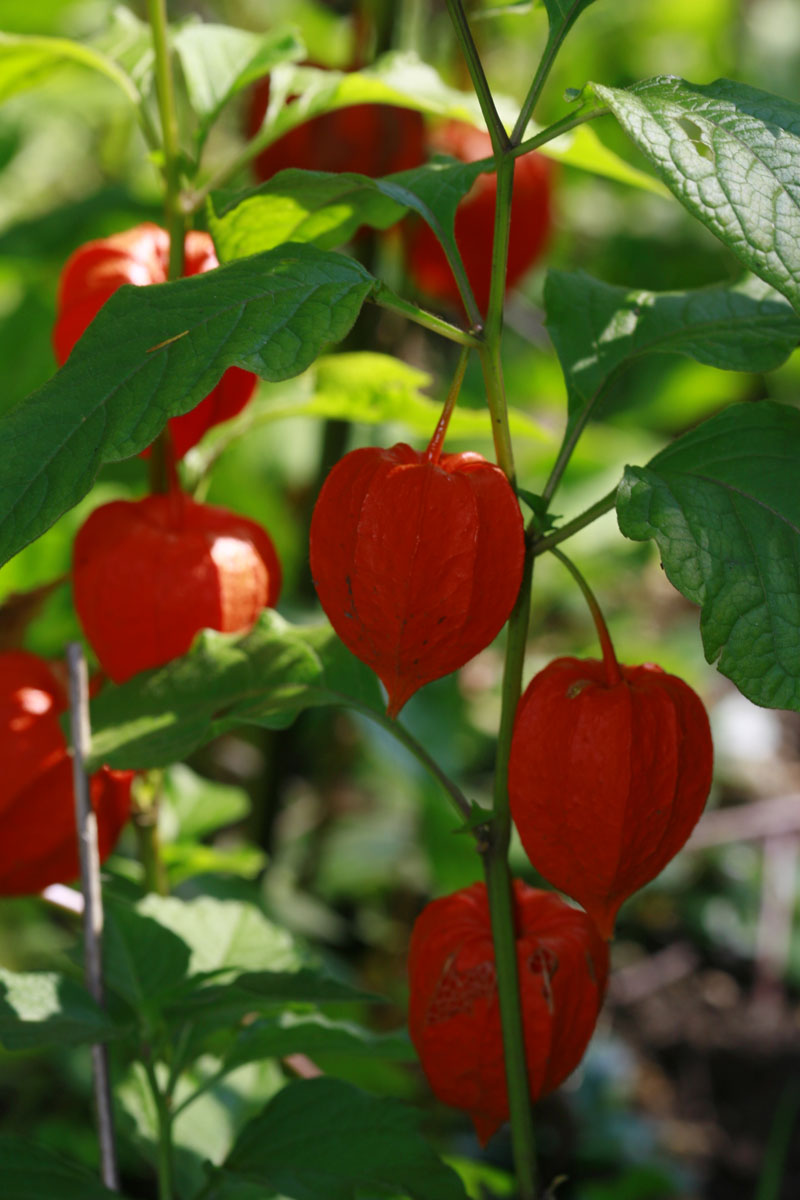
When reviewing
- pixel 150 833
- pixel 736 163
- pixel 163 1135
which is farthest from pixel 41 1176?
pixel 736 163

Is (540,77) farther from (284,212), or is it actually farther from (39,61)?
(39,61)

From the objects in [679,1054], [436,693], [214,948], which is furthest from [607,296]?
[679,1054]

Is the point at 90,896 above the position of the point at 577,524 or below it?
below

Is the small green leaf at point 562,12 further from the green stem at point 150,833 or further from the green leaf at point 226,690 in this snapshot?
the green stem at point 150,833

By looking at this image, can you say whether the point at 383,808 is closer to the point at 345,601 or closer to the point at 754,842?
the point at 754,842

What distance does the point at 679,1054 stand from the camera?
175 centimetres

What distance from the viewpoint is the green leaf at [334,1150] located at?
2.06 ft

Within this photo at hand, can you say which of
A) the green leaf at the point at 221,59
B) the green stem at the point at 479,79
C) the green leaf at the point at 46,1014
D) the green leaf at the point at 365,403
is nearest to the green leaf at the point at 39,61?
the green leaf at the point at 221,59

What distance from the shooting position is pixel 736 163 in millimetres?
418

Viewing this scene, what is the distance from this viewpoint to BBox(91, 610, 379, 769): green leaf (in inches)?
25.1

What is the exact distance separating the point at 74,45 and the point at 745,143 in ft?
1.54

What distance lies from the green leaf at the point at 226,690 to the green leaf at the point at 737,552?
24cm

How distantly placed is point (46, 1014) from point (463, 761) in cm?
110

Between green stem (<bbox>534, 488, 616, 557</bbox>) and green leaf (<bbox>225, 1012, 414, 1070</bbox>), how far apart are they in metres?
0.31
